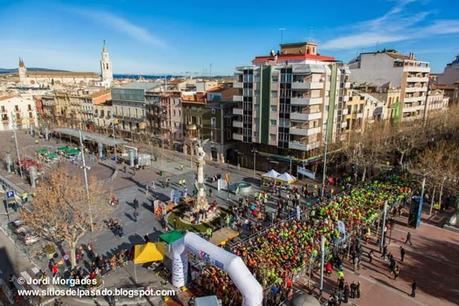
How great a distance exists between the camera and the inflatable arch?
1633 centimetres

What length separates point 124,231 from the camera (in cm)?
2947

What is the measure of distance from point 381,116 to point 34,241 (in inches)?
2293

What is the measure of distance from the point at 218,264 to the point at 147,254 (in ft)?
22.0

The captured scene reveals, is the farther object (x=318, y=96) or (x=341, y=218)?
(x=318, y=96)

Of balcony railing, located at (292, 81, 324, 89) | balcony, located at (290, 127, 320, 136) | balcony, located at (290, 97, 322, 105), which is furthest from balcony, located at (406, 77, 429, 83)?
balcony, located at (290, 127, 320, 136)

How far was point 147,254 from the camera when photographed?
21906 mm

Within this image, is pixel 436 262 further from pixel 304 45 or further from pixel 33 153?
pixel 33 153

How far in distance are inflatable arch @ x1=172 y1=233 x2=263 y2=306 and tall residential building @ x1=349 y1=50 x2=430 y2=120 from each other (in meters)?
61.5

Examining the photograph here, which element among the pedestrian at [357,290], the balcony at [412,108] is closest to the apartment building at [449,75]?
the balcony at [412,108]

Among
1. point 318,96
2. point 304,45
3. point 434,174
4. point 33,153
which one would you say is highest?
point 304,45

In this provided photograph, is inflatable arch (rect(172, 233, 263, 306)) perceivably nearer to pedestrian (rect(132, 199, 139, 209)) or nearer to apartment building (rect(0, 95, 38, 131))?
pedestrian (rect(132, 199, 139, 209))

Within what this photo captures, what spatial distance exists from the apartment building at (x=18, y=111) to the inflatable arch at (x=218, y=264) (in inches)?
3619

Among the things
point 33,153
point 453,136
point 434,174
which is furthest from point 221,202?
point 33,153

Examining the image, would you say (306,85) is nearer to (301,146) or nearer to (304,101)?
(304,101)
